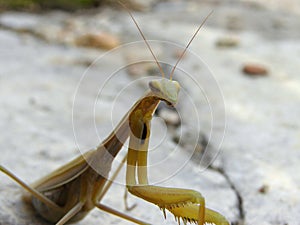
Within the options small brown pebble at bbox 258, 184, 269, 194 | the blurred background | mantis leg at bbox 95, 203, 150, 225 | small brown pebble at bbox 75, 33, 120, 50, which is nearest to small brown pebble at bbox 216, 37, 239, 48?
the blurred background

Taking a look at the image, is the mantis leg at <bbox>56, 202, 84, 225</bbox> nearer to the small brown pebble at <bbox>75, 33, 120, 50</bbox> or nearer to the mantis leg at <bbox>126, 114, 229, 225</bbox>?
the mantis leg at <bbox>126, 114, 229, 225</bbox>

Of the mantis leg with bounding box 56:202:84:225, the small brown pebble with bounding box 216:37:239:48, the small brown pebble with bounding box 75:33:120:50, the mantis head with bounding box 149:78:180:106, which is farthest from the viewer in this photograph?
the small brown pebble with bounding box 216:37:239:48

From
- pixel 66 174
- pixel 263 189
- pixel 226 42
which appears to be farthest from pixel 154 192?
pixel 226 42

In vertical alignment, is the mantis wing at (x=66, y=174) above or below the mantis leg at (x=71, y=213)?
above

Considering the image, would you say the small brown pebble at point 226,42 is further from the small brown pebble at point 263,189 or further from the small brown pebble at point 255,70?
the small brown pebble at point 263,189

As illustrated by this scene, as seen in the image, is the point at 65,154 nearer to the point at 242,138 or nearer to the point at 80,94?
the point at 80,94

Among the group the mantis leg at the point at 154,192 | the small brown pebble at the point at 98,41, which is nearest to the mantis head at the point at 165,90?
the mantis leg at the point at 154,192

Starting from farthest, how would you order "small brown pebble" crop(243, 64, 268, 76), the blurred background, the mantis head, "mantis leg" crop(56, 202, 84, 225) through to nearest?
"small brown pebble" crop(243, 64, 268, 76) → the blurred background → "mantis leg" crop(56, 202, 84, 225) → the mantis head
